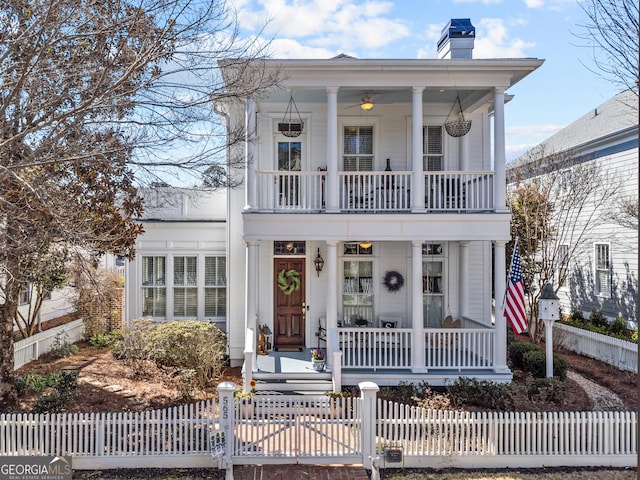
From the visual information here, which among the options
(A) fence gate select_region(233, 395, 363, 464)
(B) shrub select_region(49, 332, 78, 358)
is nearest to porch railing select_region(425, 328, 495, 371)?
(A) fence gate select_region(233, 395, 363, 464)

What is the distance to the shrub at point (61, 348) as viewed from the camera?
12.0 m

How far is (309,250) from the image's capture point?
39.0ft

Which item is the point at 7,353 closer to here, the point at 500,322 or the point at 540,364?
the point at 500,322

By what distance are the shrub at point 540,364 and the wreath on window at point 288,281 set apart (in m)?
6.05

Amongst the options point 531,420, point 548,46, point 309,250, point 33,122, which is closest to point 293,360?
point 309,250

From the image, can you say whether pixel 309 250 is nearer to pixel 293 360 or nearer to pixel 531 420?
pixel 293 360

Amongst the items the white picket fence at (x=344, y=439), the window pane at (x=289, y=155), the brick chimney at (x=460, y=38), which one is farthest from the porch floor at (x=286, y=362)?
the brick chimney at (x=460, y=38)

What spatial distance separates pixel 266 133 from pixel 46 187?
5.72m

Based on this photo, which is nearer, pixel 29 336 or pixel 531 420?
pixel 531 420

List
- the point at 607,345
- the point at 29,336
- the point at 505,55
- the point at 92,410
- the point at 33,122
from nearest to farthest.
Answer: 1. the point at 33,122
2. the point at 92,410
3. the point at 505,55
4. the point at 607,345
5. the point at 29,336

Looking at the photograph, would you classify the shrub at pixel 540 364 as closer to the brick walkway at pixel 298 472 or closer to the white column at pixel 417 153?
the white column at pixel 417 153

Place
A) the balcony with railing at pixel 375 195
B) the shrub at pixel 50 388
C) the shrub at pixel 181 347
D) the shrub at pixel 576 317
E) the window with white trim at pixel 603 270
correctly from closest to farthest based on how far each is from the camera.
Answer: the shrub at pixel 50 388
the balcony with railing at pixel 375 195
the shrub at pixel 181 347
the shrub at pixel 576 317
the window with white trim at pixel 603 270

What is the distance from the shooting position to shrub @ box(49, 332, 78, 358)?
12.0m

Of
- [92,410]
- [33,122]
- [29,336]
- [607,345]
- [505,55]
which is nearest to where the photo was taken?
[33,122]
